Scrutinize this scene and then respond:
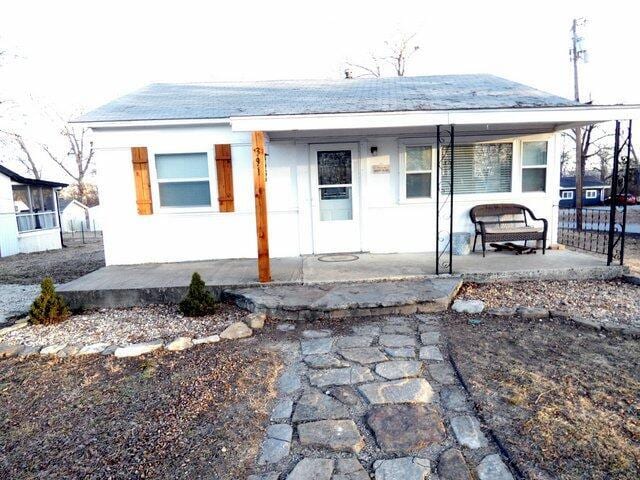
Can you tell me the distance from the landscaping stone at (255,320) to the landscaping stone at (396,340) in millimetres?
1395

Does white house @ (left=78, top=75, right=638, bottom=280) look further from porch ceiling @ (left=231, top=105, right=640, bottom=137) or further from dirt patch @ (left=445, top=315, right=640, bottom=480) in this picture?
dirt patch @ (left=445, top=315, right=640, bottom=480)

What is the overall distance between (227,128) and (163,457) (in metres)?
5.49

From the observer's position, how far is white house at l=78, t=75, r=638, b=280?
6.84 meters

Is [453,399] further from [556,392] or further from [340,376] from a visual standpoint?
[340,376]

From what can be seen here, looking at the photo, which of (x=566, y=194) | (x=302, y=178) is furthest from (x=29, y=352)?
(x=566, y=194)

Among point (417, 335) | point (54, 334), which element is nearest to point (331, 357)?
point (417, 335)

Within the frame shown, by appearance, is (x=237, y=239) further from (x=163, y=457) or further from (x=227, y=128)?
(x=163, y=457)

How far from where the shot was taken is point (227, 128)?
6.74m

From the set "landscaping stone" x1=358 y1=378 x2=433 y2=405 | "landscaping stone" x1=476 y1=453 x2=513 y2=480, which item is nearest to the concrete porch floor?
"landscaping stone" x1=358 y1=378 x2=433 y2=405

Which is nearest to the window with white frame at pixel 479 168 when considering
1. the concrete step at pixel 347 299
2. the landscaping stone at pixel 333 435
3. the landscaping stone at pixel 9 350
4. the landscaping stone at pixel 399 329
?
the concrete step at pixel 347 299

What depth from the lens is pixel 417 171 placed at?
729 centimetres

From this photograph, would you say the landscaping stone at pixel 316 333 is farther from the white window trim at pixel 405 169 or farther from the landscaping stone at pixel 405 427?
the white window trim at pixel 405 169

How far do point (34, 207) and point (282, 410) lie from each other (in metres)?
18.5

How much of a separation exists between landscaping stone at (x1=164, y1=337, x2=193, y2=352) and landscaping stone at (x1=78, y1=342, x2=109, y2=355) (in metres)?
0.70
